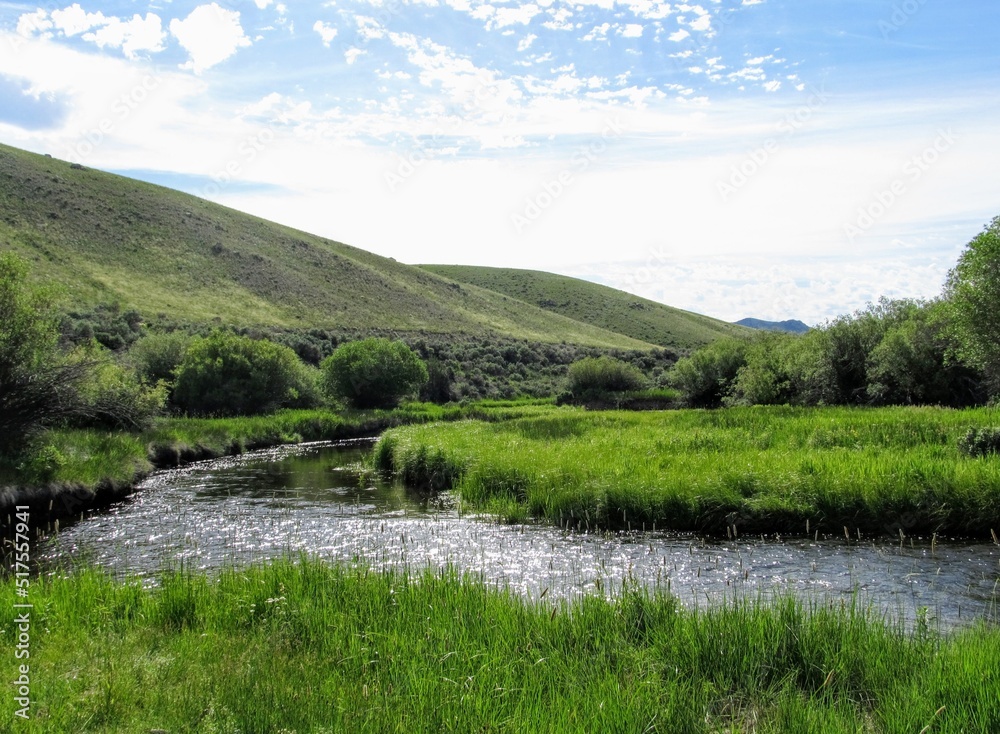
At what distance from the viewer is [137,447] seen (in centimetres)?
2714

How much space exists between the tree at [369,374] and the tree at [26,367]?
3106 centimetres

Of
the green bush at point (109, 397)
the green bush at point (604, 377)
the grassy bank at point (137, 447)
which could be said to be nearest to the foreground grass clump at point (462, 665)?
the grassy bank at point (137, 447)

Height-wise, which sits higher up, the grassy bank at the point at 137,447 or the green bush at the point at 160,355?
the green bush at the point at 160,355

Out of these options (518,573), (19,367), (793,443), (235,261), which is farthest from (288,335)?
(518,573)

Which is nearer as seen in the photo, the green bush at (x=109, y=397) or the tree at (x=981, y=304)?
the green bush at (x=109, y=397)

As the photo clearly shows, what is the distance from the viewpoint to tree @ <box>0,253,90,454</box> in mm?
19328

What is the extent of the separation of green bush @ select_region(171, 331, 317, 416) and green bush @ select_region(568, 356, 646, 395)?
85.2 feet

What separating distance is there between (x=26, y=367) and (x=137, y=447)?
7.92 metres

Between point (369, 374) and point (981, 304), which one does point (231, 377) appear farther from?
point (981, 304)

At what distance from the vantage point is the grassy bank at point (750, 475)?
1535cm

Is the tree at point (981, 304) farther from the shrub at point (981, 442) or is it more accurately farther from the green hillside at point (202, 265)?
the green hillside at point (202, 265)

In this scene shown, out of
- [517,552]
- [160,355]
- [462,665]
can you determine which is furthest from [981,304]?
[160,355]

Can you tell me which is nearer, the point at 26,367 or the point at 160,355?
the point at 26,367

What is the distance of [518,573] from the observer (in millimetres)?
12250
